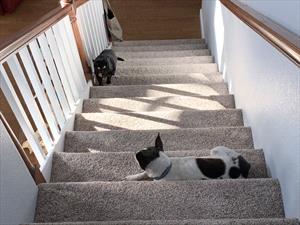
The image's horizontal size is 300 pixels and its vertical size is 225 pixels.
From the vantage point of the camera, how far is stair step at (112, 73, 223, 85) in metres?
3.36

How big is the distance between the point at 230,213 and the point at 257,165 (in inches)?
18.0

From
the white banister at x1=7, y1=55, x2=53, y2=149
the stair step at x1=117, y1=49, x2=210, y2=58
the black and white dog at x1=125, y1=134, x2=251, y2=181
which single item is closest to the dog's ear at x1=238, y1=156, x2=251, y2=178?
the black and white dog at x1=125, y1=134, x2=251, y2=181

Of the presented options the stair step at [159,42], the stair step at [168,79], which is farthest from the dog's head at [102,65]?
the stair step at [159,42]

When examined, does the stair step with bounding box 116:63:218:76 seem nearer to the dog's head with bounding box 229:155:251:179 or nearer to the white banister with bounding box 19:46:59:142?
the white banister with bounding box 19:46:59:142

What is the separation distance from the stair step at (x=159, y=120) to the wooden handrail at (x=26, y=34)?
2.41 ft

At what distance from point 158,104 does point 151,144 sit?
2.25 feet

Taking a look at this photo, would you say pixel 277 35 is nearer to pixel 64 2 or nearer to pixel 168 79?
pixel 64 2

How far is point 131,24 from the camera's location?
238 inches

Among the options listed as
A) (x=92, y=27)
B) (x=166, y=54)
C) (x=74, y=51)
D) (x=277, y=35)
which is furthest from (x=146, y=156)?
(x=166, y=54)

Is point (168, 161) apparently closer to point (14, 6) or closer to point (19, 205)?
point (19, 205)

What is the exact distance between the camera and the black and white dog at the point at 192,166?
1.71 m

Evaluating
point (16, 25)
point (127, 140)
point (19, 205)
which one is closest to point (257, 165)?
point (127, 140)

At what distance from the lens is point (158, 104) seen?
2.78 meters

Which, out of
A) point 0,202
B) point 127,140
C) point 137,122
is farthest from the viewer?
point 137,122
